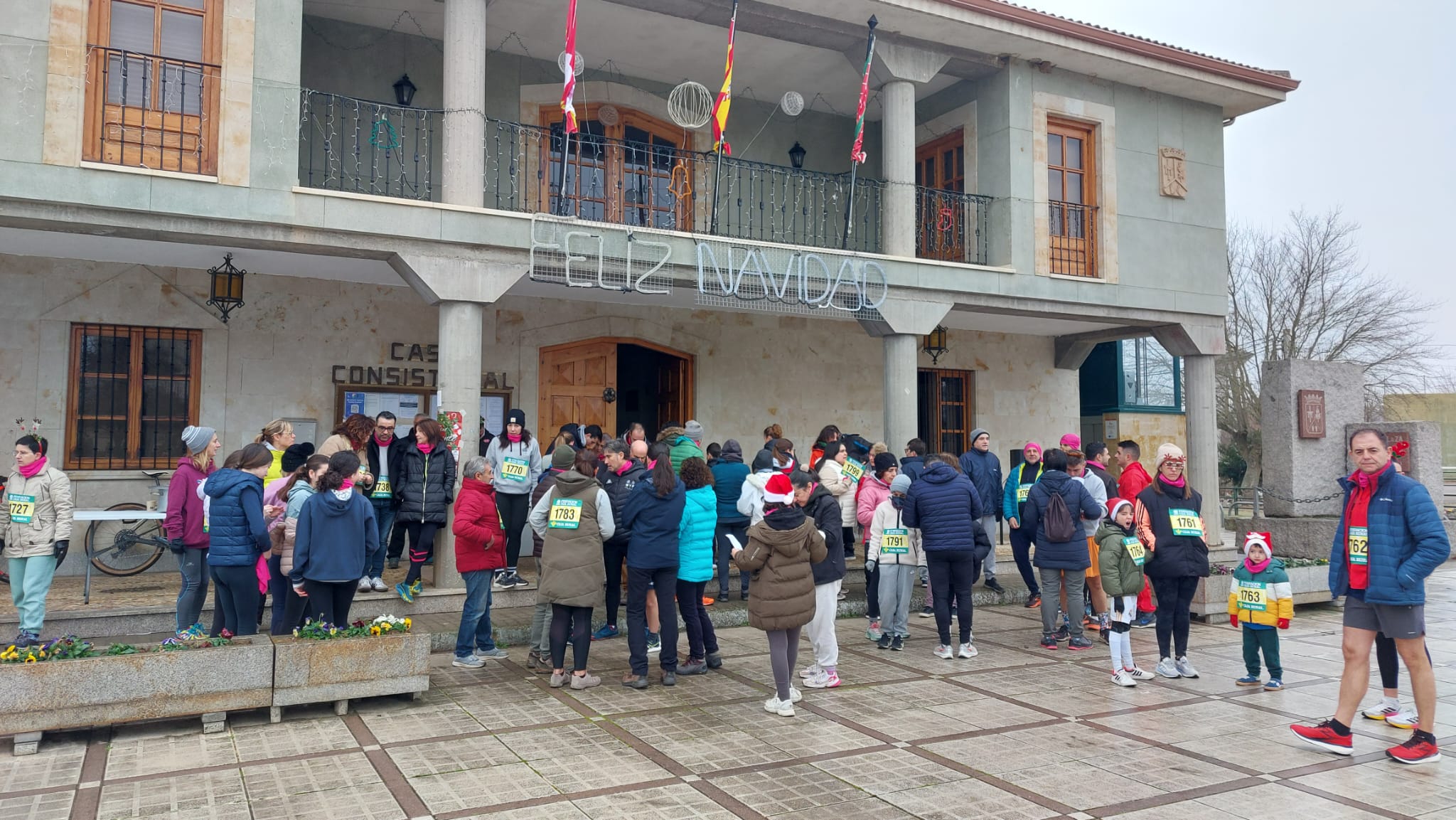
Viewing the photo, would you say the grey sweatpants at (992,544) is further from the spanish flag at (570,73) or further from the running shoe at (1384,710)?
the spanish flag at (570,73)

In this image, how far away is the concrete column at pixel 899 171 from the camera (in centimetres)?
1154

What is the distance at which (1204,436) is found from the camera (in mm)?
13266

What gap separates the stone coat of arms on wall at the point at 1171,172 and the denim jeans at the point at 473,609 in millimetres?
10975

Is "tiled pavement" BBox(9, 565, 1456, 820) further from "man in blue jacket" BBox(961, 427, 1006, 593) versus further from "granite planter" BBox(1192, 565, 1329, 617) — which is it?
"man in blue jacket" BBox(961, 427, 1006, 593)

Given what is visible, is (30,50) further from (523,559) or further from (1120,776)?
(1120,776)

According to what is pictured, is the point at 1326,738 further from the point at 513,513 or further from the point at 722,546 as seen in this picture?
the point at 513,513

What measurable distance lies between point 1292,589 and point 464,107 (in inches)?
360

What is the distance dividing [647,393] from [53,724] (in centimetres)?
1074

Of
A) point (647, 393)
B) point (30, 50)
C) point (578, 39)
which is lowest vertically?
point (647, 393)

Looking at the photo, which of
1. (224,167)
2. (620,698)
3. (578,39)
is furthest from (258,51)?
(620,698)

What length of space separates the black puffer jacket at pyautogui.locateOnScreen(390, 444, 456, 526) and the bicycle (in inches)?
112

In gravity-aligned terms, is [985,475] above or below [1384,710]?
above

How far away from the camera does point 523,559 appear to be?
11.0 metres

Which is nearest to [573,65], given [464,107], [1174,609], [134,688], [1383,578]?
[464,107]
